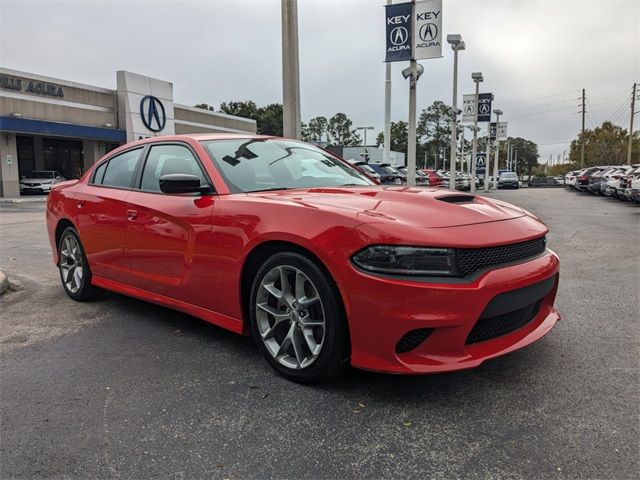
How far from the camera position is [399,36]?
40.0ft

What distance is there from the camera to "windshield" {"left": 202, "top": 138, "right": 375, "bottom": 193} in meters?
3.73

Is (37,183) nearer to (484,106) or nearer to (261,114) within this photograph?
(484,106)

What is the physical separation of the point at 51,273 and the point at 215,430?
4.78 meters

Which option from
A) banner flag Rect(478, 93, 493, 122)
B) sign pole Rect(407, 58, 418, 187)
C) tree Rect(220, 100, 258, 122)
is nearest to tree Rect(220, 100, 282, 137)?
tree Rect(220, 100, 258, 122)

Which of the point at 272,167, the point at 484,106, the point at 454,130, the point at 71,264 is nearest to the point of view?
the point at 272,167

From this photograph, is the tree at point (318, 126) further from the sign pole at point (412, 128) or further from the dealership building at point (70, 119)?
the sign pole at point (412, 128)

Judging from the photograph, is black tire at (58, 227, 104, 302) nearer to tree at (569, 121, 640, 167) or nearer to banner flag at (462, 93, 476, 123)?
banner flag at (462, 93, 476, 123)

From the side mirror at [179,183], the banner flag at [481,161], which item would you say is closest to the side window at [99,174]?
the side mirror at [179,183]

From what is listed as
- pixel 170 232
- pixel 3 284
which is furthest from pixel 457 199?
pixel 3 284

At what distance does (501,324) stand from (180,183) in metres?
2.20

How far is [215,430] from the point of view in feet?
8.50

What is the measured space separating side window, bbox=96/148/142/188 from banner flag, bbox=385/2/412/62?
907cm

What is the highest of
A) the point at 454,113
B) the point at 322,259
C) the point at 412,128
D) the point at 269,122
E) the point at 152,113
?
the point at 269,122

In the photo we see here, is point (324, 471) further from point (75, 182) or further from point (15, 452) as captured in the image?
point (75, 182)
